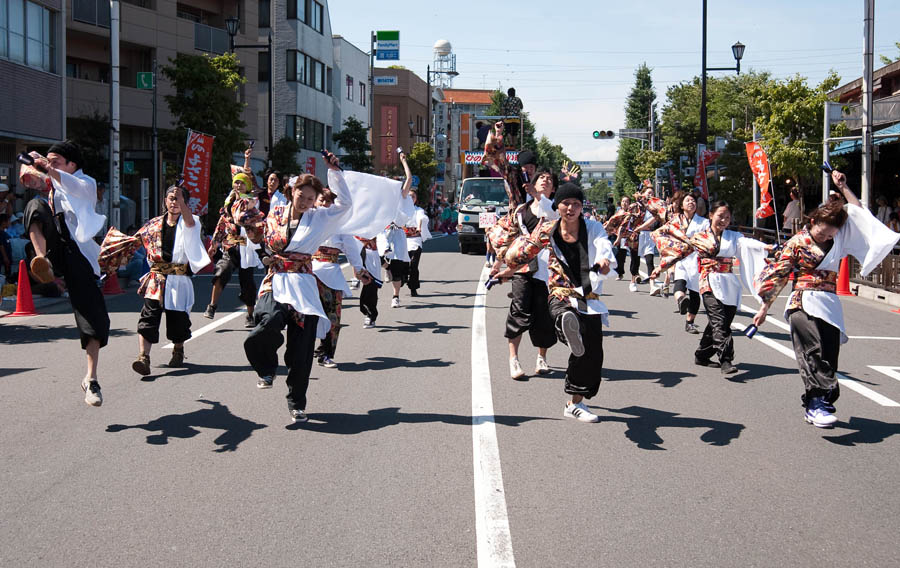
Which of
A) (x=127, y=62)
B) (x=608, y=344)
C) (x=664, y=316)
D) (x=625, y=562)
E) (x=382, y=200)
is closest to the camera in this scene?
(x=625, y=562)

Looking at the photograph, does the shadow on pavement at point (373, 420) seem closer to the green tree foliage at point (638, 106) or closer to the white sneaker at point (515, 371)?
the white sneaker at point (515, 371)

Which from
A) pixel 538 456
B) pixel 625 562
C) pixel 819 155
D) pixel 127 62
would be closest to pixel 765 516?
pixel 625 562

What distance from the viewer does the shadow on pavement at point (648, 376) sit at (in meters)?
8.52

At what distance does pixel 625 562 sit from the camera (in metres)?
4.05

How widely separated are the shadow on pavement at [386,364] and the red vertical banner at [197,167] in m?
14.2

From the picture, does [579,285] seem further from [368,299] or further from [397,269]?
[397,269]

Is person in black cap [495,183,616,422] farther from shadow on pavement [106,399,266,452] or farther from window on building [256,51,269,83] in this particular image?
window on building [256,51,269,83]

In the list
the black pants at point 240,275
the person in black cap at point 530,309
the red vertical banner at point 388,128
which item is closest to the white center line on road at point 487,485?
the person in black cap at point 530,309

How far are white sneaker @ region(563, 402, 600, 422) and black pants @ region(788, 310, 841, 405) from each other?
1561 millimetres

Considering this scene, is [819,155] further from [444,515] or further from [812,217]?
[444,515]

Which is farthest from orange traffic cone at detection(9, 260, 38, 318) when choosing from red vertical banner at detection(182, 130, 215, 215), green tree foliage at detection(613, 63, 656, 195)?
green tree foliage at detection(613, 63, 656, 195)

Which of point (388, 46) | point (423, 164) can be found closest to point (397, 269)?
point (423, 164)

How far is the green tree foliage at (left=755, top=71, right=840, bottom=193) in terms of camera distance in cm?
2591

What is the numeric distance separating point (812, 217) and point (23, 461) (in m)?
5.69
